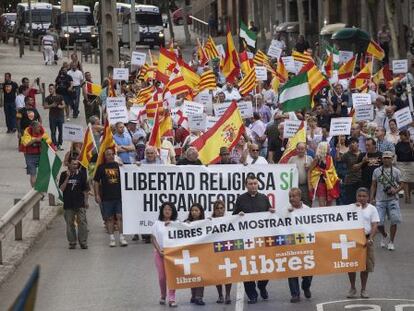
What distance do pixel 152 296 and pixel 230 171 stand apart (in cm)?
311

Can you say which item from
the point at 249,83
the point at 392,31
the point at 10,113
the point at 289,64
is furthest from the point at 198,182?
the point at 392,31

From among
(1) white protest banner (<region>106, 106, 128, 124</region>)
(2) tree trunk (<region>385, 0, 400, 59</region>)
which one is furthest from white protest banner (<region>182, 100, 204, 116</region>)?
(2) tree trunk (<region>385, 0, 400, 59</region>)

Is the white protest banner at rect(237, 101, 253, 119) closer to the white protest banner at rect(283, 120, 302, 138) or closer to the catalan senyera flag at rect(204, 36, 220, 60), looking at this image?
the white protest banner at rect(283, 120, 302, 138)

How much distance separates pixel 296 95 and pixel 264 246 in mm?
11399

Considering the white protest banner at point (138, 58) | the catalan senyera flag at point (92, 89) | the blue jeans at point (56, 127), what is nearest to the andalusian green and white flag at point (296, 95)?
the blue jeans at point (56, 127)

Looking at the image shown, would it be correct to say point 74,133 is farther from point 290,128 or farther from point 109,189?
point 290,128

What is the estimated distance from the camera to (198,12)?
10512cm

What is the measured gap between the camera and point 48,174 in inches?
821

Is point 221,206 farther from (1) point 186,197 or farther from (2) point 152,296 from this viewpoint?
(1) point 186,197

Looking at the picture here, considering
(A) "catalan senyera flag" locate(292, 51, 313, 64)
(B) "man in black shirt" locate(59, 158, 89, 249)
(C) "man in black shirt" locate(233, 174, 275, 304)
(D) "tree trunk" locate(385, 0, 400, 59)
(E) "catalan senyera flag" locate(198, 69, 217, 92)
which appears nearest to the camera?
(C) "man in black shirt" locate(233, 174, 275, 304)

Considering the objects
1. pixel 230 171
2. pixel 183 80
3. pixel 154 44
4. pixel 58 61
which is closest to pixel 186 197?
pixel 230 171

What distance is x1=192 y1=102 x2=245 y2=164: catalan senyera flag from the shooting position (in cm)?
2095

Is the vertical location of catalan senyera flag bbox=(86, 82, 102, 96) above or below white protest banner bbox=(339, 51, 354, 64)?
below

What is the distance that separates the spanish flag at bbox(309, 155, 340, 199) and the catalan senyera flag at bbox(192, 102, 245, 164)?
4.38 ft
